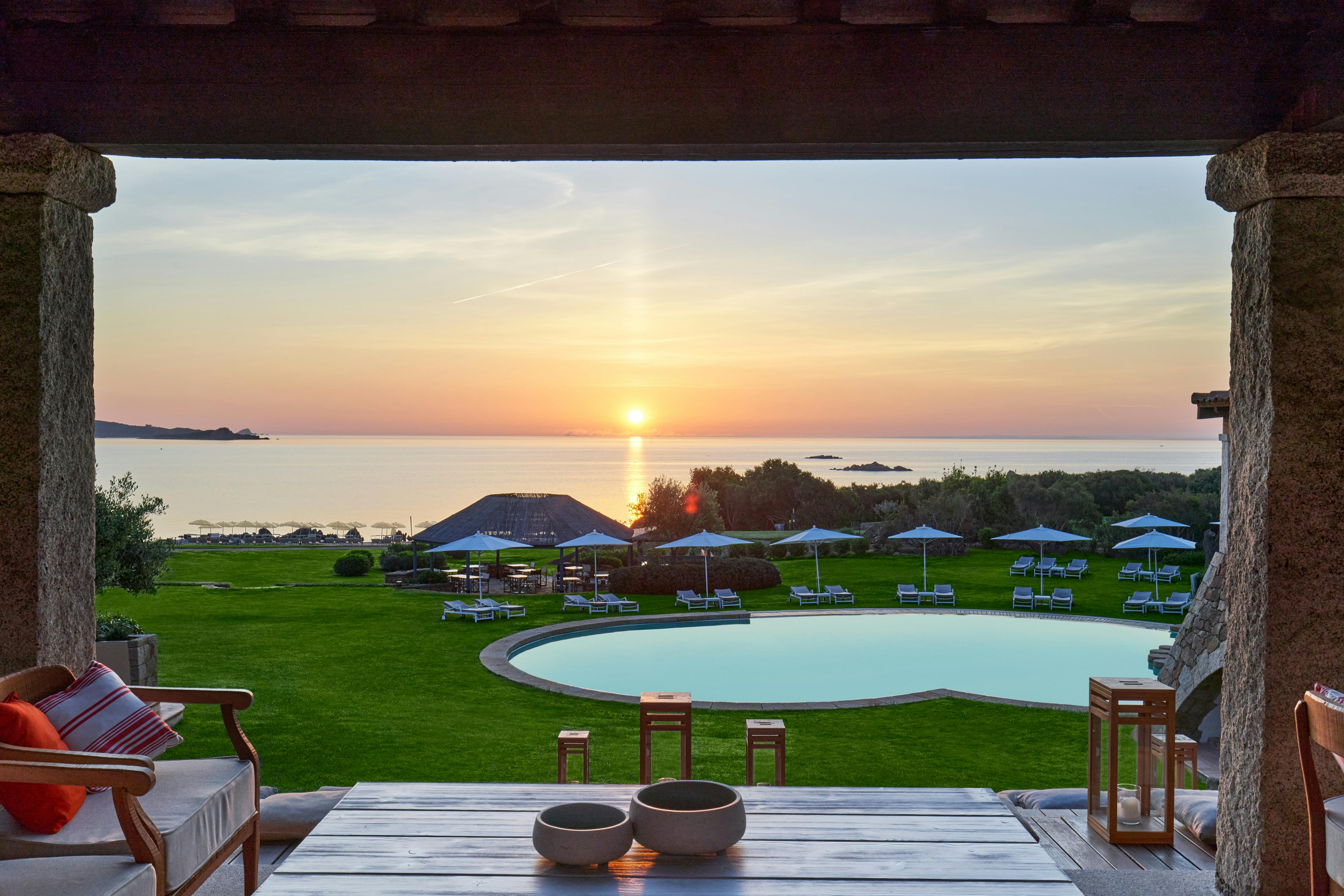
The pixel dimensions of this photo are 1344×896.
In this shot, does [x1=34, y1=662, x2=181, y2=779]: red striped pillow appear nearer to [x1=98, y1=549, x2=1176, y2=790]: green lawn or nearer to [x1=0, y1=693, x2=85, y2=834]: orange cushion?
[x1=0, y1=693, x2=85, y2=834]: orange cushion

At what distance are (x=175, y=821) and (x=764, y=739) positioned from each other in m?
2.94

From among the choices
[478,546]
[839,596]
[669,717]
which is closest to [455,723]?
[669,717]

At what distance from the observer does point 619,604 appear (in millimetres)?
16750

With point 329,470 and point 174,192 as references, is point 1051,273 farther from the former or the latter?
point 329,470

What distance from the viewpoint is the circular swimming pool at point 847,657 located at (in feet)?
41.6

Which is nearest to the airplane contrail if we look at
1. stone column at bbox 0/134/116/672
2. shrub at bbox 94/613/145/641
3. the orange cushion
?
shrub at bbox 94/613/145/641

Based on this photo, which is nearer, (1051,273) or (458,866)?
(458,866)

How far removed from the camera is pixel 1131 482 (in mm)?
27703

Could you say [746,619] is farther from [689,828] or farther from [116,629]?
[689,828]

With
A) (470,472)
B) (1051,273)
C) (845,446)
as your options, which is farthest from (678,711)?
(845,446)

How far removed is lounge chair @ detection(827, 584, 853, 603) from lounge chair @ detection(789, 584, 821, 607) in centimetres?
23

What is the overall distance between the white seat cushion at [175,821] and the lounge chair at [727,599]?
1432 centimetres

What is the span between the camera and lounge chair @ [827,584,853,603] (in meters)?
17.9

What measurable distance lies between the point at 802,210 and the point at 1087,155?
469 inches
